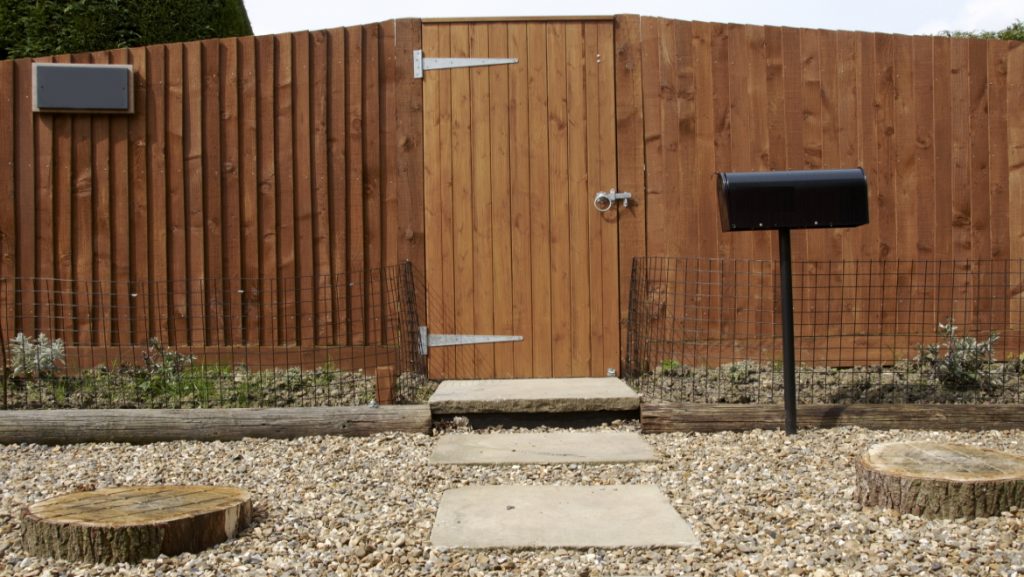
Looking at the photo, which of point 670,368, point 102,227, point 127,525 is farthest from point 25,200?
point 670,368

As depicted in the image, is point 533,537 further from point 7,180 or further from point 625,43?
point 7,180

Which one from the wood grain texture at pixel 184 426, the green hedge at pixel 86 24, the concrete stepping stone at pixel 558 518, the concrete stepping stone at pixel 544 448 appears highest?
the green hedge at pixel 86 24

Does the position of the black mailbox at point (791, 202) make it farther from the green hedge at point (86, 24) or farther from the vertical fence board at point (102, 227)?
the green hedge at point (86, 24)

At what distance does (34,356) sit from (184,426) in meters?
1.45

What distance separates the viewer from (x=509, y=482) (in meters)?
3.91

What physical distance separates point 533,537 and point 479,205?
303 cm

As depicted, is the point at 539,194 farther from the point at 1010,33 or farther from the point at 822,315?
the point at 1010,33

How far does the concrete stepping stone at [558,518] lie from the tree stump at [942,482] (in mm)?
723

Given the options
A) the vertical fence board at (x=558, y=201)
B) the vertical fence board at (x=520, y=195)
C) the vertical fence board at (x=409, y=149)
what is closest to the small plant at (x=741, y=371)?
the vertical fence board at (x=558, y=201)

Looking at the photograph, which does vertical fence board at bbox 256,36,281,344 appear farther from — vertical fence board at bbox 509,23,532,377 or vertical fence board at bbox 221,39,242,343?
vertical fence board at bbox 509,23,532,377

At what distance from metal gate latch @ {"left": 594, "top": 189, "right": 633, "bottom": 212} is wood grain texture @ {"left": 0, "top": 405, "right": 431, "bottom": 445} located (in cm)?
191

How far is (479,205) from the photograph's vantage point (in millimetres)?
5789

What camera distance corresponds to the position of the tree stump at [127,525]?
2834 millimetres

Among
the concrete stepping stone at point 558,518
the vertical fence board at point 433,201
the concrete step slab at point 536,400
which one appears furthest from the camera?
the vertical fence board at point 433,201
